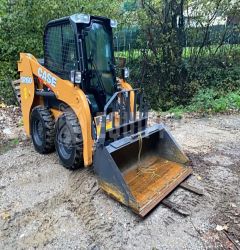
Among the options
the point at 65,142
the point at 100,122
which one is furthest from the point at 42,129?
the point at 100,122

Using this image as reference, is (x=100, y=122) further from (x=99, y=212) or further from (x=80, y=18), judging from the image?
(x=80, y=18)

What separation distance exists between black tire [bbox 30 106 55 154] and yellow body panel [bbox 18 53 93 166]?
0.76ft

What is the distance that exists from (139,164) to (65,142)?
1059mm

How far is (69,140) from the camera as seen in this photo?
12.8 ft

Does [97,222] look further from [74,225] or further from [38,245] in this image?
[38,245]

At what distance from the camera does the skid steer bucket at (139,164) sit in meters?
3.15

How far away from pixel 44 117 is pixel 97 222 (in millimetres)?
1948

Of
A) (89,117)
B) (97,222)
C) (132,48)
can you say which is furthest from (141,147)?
(132,48)

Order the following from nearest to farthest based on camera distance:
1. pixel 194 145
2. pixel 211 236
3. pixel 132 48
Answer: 1. pixel 211 236
2. pixel 194 145
3. pixel 132 48

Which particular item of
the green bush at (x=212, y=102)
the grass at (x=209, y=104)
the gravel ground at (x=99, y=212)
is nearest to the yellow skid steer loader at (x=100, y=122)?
the gravel ground at (x=99, y=212)

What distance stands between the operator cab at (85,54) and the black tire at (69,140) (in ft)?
1.22

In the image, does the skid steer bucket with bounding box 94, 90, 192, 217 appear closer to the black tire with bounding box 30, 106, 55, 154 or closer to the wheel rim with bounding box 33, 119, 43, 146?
the black tire with bounding box 30, 106, 55, 154

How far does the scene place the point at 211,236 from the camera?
9.15ft

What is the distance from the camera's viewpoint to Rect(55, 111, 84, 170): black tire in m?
3.64
